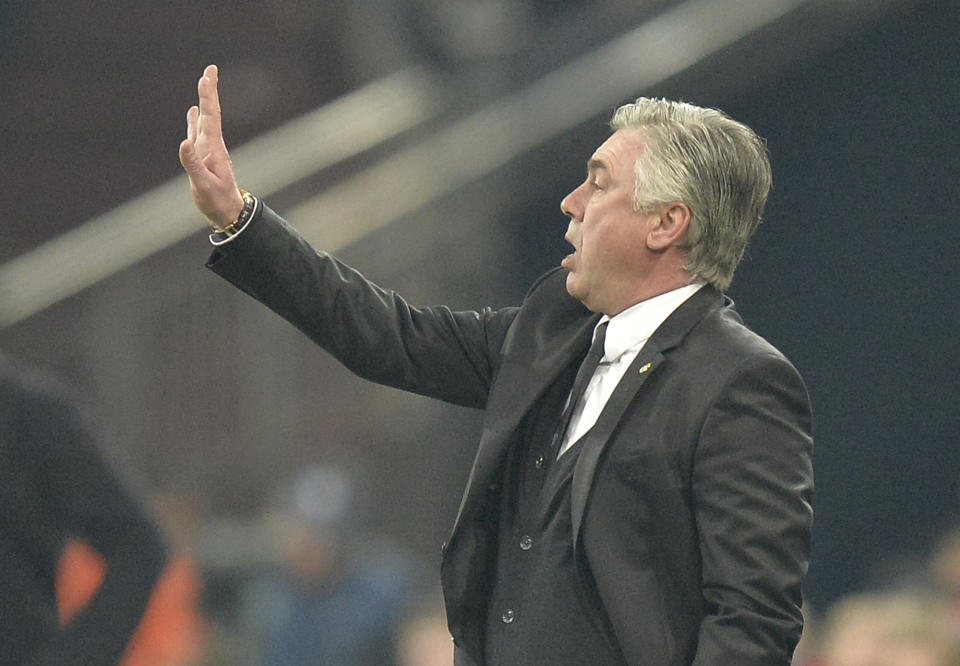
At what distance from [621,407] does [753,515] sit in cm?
24

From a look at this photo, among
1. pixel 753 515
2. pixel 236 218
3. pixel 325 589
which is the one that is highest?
pixel 236 218

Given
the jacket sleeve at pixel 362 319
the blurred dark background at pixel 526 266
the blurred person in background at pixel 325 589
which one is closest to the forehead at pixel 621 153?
the jacket sleeve at pixel 362 319

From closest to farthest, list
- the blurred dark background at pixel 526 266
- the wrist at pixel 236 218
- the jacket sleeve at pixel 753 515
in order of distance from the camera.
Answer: the jacket sleeve at pixel 753 515 < the wrist at pixel 236 218 < the blurred dark background at pixel 526 266

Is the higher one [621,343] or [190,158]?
[190,158]

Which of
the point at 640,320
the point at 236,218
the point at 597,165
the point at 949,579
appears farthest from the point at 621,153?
the point at 949,579

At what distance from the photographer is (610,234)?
2350mm

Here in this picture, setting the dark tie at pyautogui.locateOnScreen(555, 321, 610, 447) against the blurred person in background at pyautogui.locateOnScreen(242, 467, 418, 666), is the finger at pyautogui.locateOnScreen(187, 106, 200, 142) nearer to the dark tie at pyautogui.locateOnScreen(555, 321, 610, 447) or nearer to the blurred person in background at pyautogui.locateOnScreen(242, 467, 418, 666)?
the dark tie at pyautogui.locateOnScreen(555, 321, 610, 447)

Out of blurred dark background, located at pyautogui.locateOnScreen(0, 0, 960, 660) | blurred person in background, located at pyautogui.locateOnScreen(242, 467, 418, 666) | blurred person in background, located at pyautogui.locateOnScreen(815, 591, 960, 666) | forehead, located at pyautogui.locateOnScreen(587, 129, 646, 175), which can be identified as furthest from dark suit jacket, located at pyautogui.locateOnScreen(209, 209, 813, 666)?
blurred dark background, located at pyautogui.locateOnScreen(0, 0, 960, 660)

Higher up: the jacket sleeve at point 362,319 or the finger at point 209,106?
the finger at point 209,106

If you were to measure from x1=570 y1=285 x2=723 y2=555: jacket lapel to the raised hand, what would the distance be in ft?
1.89

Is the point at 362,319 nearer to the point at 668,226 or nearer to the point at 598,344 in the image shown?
the point at 598,344

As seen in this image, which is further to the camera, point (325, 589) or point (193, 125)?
point (325, 589)

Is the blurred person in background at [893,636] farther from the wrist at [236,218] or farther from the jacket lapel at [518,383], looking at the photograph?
the wrist at [236,218]

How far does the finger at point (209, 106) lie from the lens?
7.79 feet
